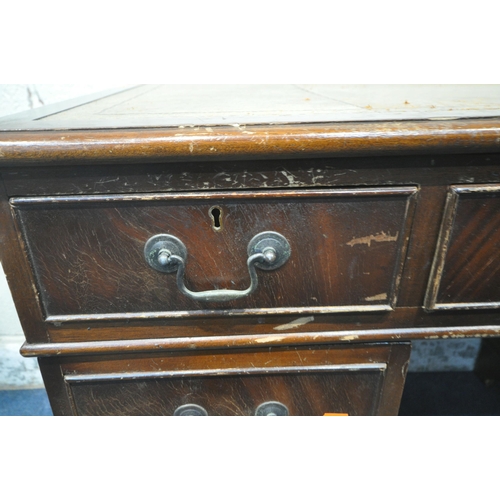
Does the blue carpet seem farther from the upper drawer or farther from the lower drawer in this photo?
the upper drawer

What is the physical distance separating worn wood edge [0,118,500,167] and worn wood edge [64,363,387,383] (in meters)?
0.27

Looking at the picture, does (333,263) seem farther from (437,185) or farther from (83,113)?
(83,113)

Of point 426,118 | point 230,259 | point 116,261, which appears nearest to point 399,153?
point 426,118

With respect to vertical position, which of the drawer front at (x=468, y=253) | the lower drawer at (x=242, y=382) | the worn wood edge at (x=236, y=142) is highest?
the worn wood edge at (x=236, y=142)

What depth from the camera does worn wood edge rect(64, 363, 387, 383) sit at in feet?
1.55

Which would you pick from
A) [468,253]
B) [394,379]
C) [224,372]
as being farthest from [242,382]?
[468,253]

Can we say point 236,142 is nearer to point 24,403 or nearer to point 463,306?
point 463,306

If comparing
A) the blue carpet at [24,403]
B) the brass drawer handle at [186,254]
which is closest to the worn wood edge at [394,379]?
the brass drawer handle at [186,254]

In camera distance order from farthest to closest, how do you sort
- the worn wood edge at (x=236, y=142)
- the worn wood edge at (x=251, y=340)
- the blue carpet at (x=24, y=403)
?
the blue carpet at (x=24, y=403), the worn wood edge at (x=251, y=340), the worn wood edge at (x=236, y=142)

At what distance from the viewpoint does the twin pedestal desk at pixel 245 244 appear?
35 centimetres

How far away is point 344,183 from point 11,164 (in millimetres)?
313

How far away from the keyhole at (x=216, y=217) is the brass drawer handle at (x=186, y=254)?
0.12 ft

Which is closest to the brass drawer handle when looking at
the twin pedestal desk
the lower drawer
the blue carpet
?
the twin pedestal desk

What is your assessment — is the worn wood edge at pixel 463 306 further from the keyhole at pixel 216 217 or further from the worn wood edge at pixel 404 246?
the keyhole at pixel 216 217
